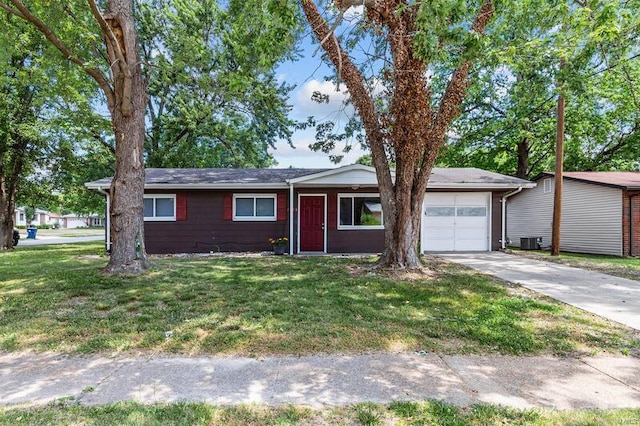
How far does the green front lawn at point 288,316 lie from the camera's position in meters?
3.76

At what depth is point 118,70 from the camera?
7477 mm

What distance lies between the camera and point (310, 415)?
2420mm

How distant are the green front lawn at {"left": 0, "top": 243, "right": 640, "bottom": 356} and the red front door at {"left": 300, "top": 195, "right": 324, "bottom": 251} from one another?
4.70 meters

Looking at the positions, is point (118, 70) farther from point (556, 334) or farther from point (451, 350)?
point (556, 334)

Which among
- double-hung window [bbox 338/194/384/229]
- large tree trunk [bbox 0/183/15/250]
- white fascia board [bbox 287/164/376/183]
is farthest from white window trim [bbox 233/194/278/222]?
large tree trunk [bbox 0/183/15/250]

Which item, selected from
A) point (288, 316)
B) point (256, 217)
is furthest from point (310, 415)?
point (256, 217)

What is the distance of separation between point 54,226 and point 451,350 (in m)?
66.5

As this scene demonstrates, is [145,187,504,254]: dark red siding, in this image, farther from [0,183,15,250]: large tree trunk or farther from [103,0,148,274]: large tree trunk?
[0,183,15,250]: large tree trunk

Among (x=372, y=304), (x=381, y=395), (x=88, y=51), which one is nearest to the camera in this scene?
(x=381, y=395)

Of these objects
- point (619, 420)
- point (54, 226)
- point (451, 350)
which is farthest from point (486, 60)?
point (54, 226)

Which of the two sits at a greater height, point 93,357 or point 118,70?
point 118,70

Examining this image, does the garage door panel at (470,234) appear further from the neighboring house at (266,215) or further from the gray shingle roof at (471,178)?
the gray shingle roof at (471,178)

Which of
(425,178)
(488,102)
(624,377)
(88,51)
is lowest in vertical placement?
(624,377)

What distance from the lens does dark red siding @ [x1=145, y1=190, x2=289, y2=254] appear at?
12156mm
